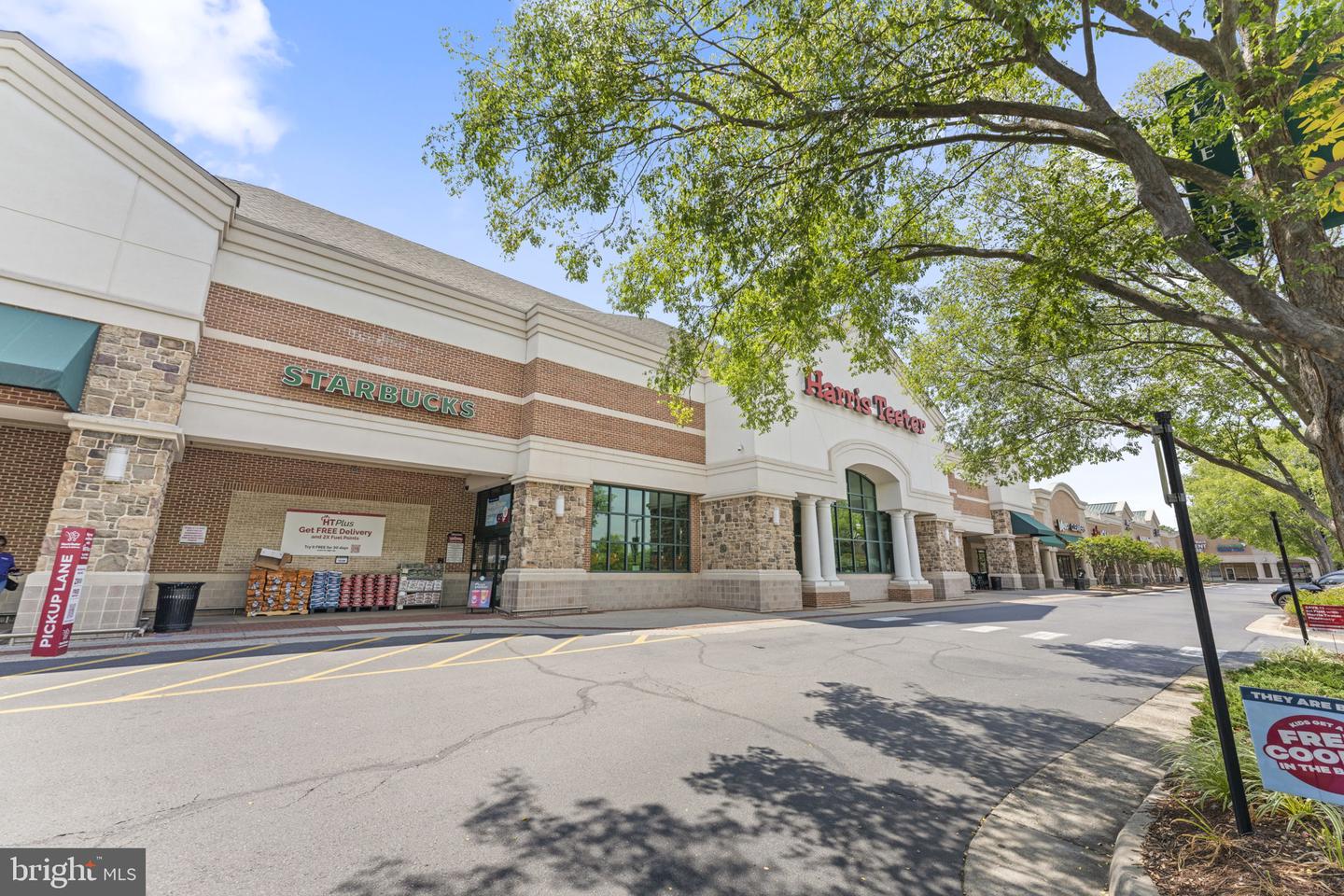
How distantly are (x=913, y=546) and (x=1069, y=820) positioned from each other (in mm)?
22497

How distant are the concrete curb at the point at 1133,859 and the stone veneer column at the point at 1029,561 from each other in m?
38.4

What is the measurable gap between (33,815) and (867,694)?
25.3 feet

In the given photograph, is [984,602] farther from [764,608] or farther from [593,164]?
[593,164]

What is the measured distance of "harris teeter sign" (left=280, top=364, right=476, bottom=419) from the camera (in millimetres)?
13057

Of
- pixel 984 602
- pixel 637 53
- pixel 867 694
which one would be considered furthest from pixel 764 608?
pixel 637 53

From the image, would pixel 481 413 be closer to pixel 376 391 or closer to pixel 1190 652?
pixel 376 391

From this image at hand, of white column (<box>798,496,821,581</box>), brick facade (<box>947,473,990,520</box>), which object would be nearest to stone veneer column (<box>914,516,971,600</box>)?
brick facade (<box>947,473,990,520</box>)

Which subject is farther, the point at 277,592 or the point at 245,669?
the point at 277,592

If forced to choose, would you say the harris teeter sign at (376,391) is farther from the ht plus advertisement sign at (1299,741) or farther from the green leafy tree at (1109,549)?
the green leafy tree at (1109,549)

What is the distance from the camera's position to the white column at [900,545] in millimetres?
24297

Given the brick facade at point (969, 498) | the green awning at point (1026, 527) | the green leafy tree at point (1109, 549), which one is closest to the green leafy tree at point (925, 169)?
the brick facade at point (969, 498)

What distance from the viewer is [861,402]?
77.4 feet

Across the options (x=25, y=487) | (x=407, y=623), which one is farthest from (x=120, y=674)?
(x=25, y=487)

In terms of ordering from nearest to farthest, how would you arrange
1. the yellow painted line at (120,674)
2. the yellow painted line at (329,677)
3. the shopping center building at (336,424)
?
the yellow painted line at (329,677) < the yellow painted line at (120,674) < the shopping center building at (336,424)
